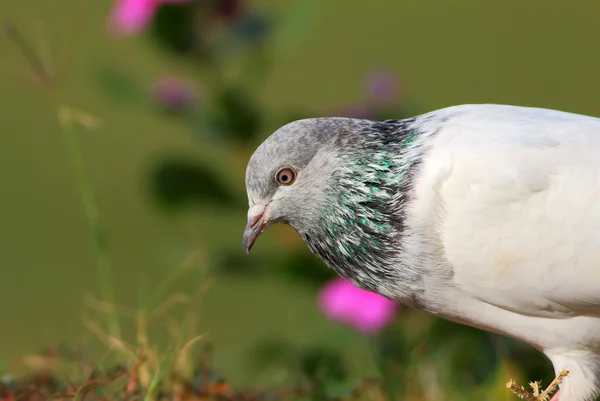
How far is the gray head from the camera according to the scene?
2.72 metres

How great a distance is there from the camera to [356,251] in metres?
2.78

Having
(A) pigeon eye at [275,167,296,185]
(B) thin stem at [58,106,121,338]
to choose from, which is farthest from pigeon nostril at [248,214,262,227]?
(B) thin stem at [58,106,121,338]

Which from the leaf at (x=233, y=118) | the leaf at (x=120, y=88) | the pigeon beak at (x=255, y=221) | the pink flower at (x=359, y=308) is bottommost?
the pink flower at (x=359, y=308)

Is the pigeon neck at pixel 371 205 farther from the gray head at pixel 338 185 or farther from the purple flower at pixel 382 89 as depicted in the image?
the purple flower at pixel 382 89

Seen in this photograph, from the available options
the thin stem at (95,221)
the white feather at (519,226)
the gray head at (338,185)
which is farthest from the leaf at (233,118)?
the white feather at (519,226)

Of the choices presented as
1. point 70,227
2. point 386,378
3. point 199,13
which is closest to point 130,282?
point 70,227

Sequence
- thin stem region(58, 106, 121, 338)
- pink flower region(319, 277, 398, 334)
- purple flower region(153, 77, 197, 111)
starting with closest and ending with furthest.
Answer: thin stem region(58, 106, 121, 338) < pink flower region(319, 277, 398, 334) < purple flower region(153, 77, 197, 111)

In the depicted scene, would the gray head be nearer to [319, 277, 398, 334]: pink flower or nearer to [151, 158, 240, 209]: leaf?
[319, 277, 398, 334]: pink flower

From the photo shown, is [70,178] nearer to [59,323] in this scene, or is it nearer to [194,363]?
[59,323]

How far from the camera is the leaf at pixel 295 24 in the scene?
451cm

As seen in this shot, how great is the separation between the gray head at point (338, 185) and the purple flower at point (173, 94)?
1806 millimetres

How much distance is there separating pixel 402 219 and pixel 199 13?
213 cm

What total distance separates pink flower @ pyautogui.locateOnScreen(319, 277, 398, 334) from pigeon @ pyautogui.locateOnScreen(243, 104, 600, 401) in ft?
4.14

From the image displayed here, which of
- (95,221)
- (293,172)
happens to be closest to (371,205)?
(293,172)
